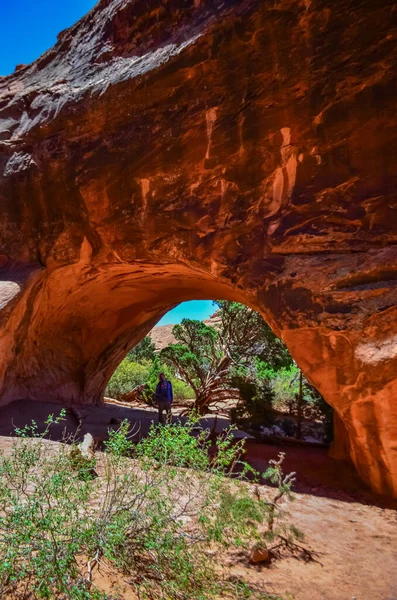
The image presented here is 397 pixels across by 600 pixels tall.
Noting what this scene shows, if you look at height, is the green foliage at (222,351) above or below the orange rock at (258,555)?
above

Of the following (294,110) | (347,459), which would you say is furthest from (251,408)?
(294,110)

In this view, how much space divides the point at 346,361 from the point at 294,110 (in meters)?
3.74

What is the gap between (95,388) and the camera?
11406 mm

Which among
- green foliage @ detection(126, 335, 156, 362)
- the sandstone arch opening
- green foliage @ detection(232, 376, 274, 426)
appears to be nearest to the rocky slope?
green foliage @ detection(126, 335, 156, 362)

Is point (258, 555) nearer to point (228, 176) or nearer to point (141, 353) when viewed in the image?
point (228, 176)

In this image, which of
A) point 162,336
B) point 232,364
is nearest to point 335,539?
point 232,364

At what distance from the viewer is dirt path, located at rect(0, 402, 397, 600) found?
302 centimetres

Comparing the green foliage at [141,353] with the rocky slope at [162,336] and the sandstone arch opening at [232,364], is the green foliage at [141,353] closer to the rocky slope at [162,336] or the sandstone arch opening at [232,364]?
the sandstone arch opening at [232,364]

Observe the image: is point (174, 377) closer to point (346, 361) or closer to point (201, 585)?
point (346, 361)

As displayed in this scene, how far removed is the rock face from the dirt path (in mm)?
561

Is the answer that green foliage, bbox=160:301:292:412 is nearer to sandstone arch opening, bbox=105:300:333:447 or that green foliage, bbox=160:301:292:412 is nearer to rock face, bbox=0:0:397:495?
sandstone arch opening, bbox=105:300:333:447

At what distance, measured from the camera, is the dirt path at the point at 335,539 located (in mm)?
3020

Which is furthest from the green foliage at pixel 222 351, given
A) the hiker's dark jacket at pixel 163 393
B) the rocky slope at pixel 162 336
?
the rocky slope at pixel 162 336

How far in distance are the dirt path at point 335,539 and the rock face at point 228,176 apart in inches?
22.1
